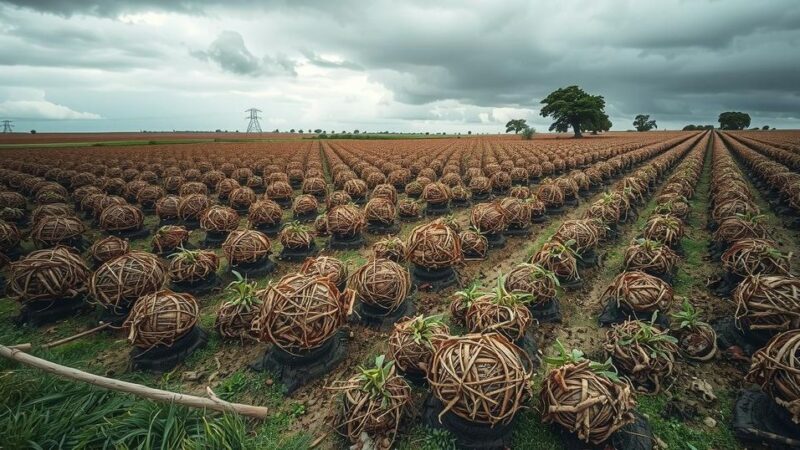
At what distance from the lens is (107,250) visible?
8602 mm

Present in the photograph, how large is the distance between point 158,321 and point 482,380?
5275mm

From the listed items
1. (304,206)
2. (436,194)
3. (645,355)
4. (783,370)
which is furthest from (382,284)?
(304,206)

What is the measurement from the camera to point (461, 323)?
6352 millimetres

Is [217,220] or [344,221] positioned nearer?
[344,221]

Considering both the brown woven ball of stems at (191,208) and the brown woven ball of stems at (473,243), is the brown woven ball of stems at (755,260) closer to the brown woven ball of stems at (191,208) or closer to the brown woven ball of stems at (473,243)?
the brown woven ball of stems at (473,243)

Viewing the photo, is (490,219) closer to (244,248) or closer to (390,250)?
(390,250)

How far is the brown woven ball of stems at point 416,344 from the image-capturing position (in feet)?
15.0

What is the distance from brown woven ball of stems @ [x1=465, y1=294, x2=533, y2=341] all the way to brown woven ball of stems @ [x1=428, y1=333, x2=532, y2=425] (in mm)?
1244

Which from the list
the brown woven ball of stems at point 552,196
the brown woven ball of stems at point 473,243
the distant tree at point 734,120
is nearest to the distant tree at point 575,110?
the brown woven ball of stems at point 552,196

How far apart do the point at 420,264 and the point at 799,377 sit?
569 centimetres

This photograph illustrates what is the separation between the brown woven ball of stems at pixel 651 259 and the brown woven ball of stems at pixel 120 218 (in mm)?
15746

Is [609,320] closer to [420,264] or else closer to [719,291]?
[719,291]

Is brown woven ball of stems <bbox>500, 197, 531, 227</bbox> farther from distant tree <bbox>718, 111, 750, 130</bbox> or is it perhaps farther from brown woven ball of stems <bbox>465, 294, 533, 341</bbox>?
distant tree <bbox>718, 111, 750, 130</bbox>

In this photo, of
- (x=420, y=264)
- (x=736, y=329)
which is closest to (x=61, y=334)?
(x=420, y=264)
